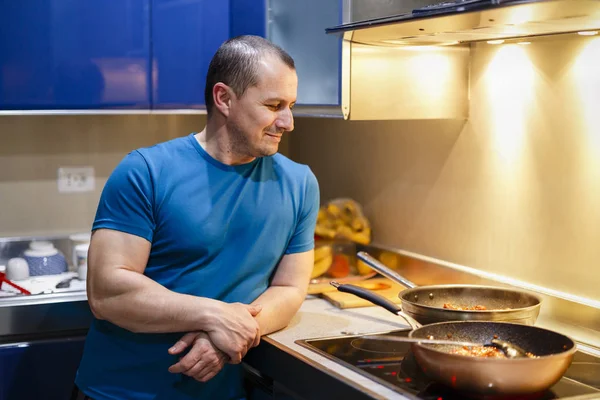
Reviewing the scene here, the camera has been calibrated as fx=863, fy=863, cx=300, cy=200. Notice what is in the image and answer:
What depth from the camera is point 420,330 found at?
5.47 ft

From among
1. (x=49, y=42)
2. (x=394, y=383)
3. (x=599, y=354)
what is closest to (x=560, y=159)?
(x=599, y=354)

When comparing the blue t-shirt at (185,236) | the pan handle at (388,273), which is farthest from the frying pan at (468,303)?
the blue t-shirt at (185,236)

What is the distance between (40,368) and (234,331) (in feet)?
2.79

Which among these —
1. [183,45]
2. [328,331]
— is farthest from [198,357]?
[183,45]

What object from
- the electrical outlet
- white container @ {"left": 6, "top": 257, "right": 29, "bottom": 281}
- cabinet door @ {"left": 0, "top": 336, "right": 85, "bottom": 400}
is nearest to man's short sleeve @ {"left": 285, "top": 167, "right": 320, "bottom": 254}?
cabinet door @ {"left": 0, "top": 336, "right": 85, "bottom": 400}

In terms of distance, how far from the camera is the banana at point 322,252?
8.72ft

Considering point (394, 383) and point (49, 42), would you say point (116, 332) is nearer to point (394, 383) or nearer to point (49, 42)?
point (394, 383)

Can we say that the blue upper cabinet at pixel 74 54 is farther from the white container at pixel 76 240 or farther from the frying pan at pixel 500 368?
the frying pan at pixel 500 368

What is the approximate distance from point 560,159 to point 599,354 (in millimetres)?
Answer: 483

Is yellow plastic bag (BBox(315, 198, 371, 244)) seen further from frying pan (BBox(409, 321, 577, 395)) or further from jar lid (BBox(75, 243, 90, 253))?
frying pan (BBox(409, 321, 577, 395))

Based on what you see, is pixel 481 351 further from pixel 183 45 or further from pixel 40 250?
pixel 40 250

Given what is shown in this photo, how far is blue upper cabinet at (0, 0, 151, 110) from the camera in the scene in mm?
2520

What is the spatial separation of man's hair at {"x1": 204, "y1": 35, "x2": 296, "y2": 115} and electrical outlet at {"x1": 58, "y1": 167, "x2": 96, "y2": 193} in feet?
4.09

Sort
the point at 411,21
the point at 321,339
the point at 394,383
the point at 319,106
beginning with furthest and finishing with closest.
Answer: the point at 319,106 → the point at 321,339 → the point at 411,21 → the point at 394,383
